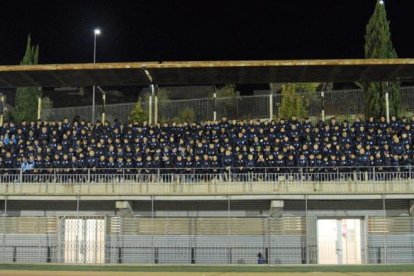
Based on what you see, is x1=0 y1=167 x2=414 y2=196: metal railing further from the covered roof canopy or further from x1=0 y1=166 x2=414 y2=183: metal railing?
the covered roof canopy

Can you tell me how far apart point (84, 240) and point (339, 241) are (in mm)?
11130

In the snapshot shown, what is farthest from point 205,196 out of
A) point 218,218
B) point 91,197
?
point 91,197

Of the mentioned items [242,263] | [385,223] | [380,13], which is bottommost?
[242,263]

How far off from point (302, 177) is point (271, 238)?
323cm

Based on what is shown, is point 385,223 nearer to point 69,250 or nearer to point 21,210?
point 69,250

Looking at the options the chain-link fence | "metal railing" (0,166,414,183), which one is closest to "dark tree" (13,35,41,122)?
the chain-link fence

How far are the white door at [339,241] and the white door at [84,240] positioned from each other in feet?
30.7

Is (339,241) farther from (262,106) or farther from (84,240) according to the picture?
(262,106)

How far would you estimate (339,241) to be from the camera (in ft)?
92.1

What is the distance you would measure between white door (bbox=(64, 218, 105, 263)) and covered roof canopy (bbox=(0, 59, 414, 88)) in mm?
9239

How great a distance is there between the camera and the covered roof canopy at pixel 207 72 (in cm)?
3278

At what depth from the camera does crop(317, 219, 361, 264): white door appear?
88.1 ft

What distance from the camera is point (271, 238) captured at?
2711cm

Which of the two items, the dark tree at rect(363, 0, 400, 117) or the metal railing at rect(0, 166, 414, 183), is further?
the dark tree at rect(363, 0, 400, 117)
